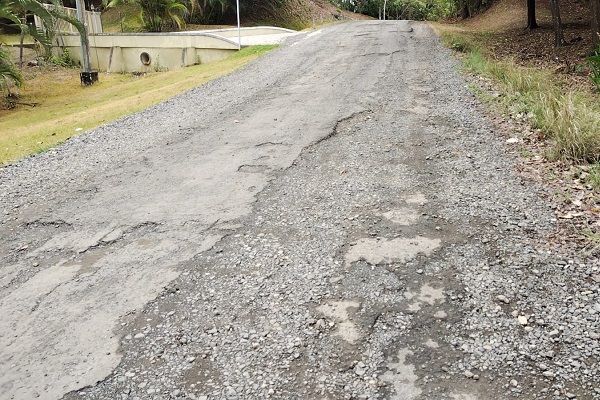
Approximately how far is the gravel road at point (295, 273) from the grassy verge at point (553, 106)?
0.56 meters

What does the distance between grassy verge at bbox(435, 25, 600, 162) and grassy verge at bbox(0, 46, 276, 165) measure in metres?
6.21

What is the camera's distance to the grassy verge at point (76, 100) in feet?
28.4

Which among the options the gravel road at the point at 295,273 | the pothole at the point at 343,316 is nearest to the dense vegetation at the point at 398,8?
the gravel road at the point at 295,273

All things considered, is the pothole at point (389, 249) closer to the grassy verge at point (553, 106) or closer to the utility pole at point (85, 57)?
the grassy verge at point (553, 106)

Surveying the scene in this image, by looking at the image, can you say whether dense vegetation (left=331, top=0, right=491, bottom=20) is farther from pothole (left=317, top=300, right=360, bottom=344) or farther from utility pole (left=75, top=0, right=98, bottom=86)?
pothole (left=317, top=300, right=360, bottom=344)

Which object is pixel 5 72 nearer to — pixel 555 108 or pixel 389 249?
pixel 555 108

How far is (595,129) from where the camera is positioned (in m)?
5.30

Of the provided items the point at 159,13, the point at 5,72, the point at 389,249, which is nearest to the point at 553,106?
the point at 389,249

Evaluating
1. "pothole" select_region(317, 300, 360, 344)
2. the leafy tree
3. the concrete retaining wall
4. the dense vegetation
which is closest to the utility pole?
the concrete retaining wall

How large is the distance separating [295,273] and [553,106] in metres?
4.46

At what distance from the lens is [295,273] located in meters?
3.56

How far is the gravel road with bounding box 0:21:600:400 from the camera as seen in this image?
268 centimetres

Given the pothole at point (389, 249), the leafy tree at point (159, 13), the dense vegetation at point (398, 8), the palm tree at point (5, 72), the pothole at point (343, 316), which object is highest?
the dense vegetation at point (398, 8)

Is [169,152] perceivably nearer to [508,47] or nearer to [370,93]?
[370,93]
